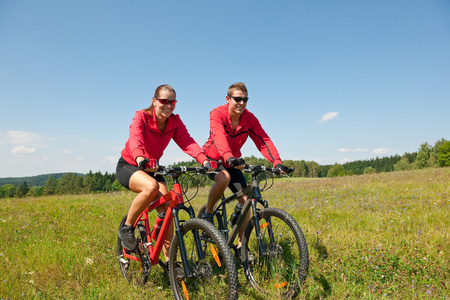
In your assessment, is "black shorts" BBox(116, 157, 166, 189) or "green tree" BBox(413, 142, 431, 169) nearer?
"black shorts" BBox(116, 157, 166, 189)

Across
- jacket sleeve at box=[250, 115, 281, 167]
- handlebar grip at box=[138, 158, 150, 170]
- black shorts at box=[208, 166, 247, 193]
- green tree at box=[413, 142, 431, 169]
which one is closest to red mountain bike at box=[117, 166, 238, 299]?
handlebar grip at box=[138, 158, 150, 170]

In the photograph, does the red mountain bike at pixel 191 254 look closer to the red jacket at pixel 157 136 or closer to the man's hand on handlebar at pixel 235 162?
the man's hand on handlebar at pixel 235 162

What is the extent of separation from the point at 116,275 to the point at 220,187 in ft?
6.84

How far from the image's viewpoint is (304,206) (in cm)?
768

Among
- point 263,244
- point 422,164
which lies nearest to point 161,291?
point 263,244

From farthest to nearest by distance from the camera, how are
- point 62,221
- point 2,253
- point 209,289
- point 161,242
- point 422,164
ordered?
point 422,164, point 62,221, point 2,253, point 161,242, point 209,289

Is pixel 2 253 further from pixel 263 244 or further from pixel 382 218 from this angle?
pixel 382 218

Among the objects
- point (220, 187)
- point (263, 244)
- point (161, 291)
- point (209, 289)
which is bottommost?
point (161, 291)

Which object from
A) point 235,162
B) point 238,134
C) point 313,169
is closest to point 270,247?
point 235,162

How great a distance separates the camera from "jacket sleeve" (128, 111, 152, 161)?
3.47 meters

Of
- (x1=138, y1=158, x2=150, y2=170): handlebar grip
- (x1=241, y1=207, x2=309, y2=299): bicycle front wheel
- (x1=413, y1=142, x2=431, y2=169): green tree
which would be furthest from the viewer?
(x1=413, y1=142, x2=431, y2=169): green tree

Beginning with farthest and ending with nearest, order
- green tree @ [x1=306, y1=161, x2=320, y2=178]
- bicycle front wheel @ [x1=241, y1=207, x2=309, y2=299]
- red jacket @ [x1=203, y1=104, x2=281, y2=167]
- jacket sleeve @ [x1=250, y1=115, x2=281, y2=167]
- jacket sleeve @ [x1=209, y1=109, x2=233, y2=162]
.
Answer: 1. green tree @ [x1=306, y1=161, x2=320, y2=178]
2. jacket sleeve @ [x1=250, y1=115, x2=281, y2=167]
3. red jacket @ [x1=203, y1=104, x2=281, y2=167]
4. jacket sleeve @ [x1=209, y1=109, x2=233, y2=162]
5. bicycle front wheel @ [x1=241, y1=207, x2=309, y2=299]

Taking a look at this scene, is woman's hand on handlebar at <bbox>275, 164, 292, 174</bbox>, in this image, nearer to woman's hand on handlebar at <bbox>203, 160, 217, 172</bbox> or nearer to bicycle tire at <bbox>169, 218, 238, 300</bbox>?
woman's hand on handlebar at <bbox>203, 160, 217, 172</bbox>

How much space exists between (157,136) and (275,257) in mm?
2369
